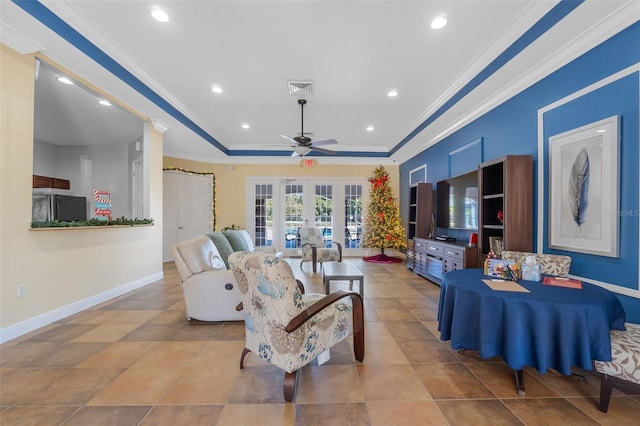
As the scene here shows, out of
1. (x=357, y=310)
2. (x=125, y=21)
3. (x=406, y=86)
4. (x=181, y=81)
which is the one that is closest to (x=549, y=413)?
(x=357, y=310)

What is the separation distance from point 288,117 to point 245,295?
13.0ft

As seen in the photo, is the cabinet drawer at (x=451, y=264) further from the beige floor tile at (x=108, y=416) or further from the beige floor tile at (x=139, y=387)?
the beige floor tile at (x=108, y=416)

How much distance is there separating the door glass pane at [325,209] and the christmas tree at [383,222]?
1087 millimetres

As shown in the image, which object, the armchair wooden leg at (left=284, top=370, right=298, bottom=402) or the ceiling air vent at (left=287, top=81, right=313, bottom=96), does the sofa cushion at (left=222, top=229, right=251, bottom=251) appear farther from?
the armchair wooden leg at (left=284, top=370, right=298, bottom=402)

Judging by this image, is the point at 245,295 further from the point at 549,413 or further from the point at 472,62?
the point at 472,62

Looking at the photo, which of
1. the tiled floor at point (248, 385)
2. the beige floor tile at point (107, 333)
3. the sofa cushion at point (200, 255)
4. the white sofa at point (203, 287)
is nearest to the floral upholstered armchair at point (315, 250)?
the sofa cushion at point (200, 255)

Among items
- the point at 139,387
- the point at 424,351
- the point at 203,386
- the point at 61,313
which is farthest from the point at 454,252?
the point at 61,313

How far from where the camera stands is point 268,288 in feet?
5.54

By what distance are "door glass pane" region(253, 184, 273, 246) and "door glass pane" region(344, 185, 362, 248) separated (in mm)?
2162

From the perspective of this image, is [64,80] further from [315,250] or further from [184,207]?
[315,250]

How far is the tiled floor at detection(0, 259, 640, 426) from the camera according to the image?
1593 millimetres

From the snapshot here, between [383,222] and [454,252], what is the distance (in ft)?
10.1

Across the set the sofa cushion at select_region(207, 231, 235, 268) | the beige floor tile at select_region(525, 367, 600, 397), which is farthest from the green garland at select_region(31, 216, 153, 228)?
the beige floor tile at select_region(525, 367, 600, 397)

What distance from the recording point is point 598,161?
2270 mm
